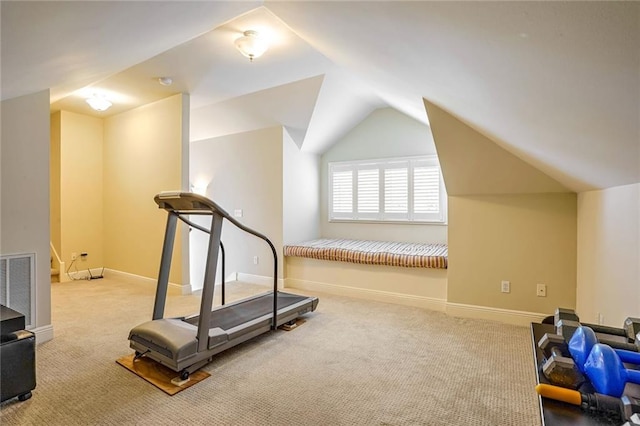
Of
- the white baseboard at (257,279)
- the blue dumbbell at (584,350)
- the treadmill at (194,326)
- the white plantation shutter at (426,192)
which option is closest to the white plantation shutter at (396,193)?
the white plantation shutter at (426,192)

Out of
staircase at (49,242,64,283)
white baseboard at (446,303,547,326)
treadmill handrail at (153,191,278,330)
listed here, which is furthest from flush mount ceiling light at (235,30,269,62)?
staircase at (49,242,64,283)

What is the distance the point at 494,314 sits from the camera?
3475 mm

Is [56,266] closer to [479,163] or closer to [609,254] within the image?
[479,163]

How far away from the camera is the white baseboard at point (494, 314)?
3.32 metres

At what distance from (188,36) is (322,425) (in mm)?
2974

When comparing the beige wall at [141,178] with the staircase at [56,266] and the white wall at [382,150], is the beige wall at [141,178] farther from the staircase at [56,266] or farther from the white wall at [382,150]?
the white wall at [382,150]

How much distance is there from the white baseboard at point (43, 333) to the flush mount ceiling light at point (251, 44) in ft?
10.3

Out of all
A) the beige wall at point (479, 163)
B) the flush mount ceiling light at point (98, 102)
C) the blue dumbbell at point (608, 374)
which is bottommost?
the blue dumbbell at point (608, 374)

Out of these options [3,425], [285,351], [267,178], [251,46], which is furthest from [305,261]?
[3,425]

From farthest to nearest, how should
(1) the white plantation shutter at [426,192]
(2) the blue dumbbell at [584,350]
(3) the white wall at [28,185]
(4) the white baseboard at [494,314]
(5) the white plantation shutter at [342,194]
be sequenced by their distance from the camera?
(5) the white plantation shutter at [342,194] < (1) the white plantation shutter at [426,192] < (4) the white baseboard at [494,314] < (3) the white wall at [28,185] < (2) the blue dumbbell at [584,350]

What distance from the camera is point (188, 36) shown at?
8.57ft

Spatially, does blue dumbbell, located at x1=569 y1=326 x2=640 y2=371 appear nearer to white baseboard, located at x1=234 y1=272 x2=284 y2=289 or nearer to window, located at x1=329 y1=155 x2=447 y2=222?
window, located at x1=329 y1=155 x2=447 y2=222

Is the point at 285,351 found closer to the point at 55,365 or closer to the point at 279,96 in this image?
the point at 55,365

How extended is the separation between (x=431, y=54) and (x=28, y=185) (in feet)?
11.3
